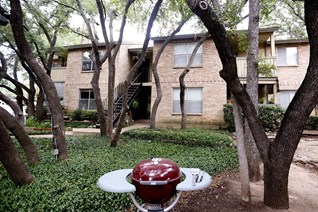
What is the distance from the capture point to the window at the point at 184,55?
48.1 ft

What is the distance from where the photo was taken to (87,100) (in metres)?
17.7

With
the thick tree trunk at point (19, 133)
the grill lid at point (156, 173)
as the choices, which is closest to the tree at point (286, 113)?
the grill lid at point (156, 173)

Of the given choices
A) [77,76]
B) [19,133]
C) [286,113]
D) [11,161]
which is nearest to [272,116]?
[286,113]

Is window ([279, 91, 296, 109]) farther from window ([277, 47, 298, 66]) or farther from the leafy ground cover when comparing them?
the leafy ground cover

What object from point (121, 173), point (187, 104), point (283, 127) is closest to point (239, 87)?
point (283, 127)

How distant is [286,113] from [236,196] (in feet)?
5.82

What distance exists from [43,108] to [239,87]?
1811cm

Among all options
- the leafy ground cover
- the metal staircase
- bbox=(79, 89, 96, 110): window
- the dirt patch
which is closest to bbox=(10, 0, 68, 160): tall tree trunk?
the leafy ground cover

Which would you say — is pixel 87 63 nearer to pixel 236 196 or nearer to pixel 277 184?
pixel 236 196

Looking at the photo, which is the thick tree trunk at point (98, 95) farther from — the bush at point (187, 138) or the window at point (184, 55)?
the window at point (184, 55)

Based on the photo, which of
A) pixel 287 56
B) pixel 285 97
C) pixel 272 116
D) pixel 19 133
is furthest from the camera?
pixel 285 97

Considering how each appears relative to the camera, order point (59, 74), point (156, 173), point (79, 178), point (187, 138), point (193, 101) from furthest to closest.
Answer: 1. point (59, 74)
2. point (193, 101)
3. point (187, 138)
4. point (79, 178)
5. point (156, 173)

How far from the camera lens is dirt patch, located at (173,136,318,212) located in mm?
3469

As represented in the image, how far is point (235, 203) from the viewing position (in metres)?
3.63
